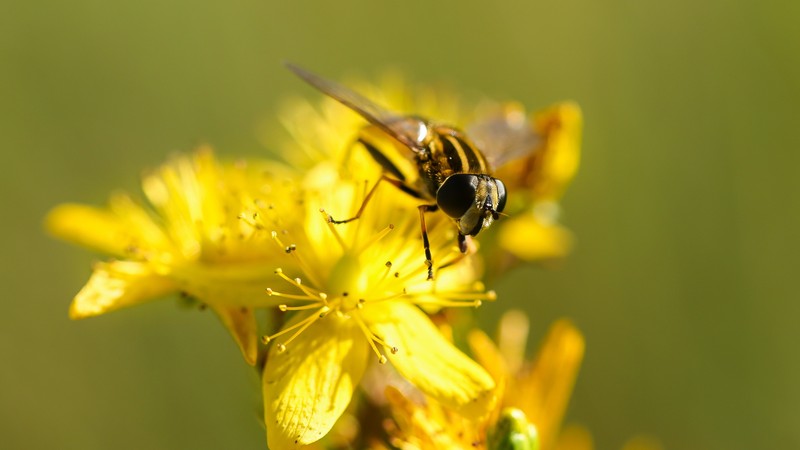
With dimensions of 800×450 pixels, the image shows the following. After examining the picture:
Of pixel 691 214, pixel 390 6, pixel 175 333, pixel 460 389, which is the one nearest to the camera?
pixel 460 389

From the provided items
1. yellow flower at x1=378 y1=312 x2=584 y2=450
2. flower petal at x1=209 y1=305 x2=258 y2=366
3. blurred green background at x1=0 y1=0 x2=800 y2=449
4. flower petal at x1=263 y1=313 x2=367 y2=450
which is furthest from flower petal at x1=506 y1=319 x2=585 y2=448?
blurred green background at x1=0 y1=0 x2=800 y2=449

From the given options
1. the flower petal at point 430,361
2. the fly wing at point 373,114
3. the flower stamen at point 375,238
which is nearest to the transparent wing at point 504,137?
the fly wing at point 373,114

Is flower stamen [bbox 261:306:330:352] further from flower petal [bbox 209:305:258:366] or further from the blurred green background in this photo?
the blurred green background

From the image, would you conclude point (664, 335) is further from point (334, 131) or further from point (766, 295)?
point (334, 131)

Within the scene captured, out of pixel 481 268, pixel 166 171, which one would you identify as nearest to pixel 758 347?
pixel 481 268

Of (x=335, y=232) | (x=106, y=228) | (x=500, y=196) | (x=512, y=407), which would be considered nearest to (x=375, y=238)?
(x=335, y=232)

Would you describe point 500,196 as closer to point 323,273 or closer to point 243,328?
point 323,273
